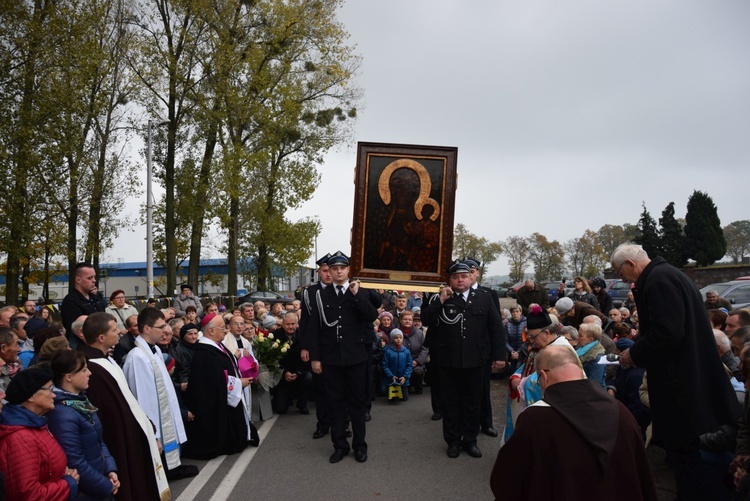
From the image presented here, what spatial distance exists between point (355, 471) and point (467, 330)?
1.83m

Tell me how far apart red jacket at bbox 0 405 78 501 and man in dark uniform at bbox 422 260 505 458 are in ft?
12.3

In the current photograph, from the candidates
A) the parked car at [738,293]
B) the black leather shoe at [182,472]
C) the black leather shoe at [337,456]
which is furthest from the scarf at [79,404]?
the parked car at [738,293]

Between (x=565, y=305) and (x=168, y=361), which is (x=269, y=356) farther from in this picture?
(x=565, y=305)

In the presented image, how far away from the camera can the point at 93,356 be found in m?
4.33

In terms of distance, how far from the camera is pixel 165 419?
17.4 feet

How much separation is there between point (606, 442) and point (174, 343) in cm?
672

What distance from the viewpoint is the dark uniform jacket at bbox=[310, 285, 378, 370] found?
629 centimetres

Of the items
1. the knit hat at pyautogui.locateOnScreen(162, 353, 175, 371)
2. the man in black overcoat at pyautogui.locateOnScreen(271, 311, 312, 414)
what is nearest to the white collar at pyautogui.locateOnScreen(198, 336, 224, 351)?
the knit hat at pyautogui.locateOnScreen(162, 353, 175, 371)

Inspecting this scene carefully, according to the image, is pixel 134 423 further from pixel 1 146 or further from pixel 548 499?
pixel 1 146

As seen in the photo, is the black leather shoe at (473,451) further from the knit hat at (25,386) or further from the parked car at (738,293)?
the parked car at (738,293)

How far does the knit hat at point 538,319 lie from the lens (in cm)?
433

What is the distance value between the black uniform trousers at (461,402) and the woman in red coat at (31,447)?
149 inches

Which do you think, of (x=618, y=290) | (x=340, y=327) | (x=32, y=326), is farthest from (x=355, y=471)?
(x=618, y=290)

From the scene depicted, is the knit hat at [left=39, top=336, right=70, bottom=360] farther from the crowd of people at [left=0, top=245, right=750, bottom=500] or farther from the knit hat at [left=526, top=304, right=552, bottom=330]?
the knit hat at [left=526, top=304, right=552, bottom=330]
